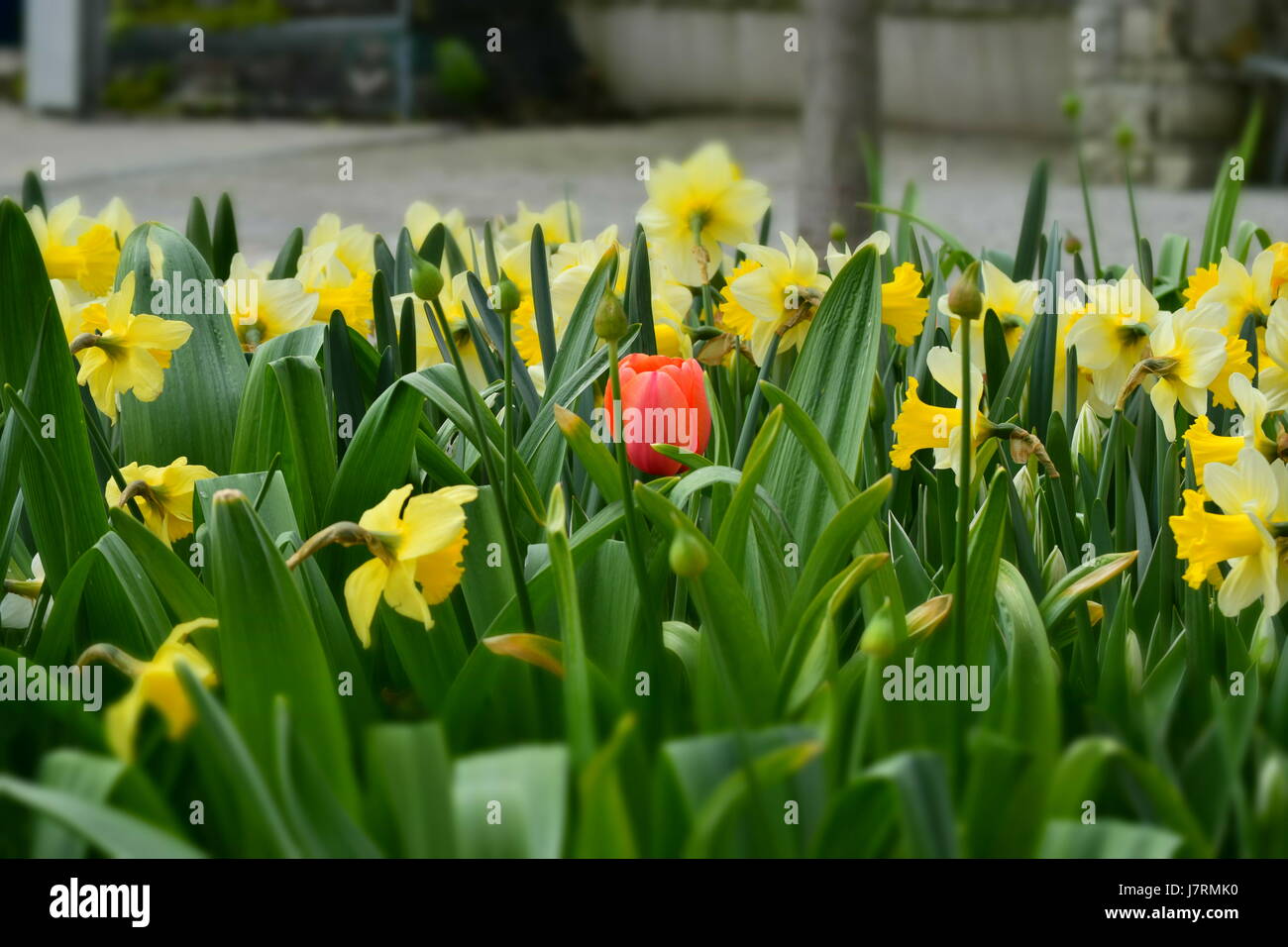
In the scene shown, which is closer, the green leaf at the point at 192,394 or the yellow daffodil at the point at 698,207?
the green leaf at the point at 192,394

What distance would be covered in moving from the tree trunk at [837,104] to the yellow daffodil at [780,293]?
3.31 m

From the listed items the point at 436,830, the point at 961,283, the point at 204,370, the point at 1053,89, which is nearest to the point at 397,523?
the point at 436,830

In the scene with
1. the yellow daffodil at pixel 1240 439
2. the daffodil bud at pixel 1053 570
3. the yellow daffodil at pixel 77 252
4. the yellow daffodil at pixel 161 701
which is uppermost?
the yellow daffodil at pixel 77 252

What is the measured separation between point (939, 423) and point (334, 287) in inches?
25.0

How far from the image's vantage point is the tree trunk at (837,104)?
452 centimetres

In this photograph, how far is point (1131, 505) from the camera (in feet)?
3.48

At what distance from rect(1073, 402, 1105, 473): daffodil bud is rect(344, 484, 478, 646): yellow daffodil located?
0.54 meters

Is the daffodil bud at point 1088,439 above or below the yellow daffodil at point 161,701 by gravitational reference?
above

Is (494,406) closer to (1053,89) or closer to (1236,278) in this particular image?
(1236,278)

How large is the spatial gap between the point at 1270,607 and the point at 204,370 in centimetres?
78

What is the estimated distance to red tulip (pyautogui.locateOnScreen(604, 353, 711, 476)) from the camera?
1041 millimetres

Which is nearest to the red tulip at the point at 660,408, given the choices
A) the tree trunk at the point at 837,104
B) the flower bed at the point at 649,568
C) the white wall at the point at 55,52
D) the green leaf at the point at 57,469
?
the flower bed at the point at 649,568

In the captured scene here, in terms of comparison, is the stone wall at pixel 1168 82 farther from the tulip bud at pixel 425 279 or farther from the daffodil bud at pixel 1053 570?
the tulip bud at pixel 425 279

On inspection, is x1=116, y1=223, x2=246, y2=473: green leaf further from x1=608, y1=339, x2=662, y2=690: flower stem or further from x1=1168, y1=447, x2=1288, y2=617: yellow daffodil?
x1=1168, y1=447, x2=1288, y2=617: yellow daffodil
